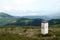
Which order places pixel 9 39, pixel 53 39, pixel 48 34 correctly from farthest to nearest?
pixel 48 34 < pixel 53 39 < pixel 9 39

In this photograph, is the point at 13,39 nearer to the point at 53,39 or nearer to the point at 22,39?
the point at 22,39

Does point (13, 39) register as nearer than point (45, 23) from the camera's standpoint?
Yes

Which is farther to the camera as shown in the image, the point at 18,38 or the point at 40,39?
the point at 40,39

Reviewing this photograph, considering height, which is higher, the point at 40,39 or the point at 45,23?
the point at 45,23

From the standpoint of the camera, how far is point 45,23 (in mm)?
44625

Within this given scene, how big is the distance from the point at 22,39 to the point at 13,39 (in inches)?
76.2

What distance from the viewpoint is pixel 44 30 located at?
44.9 m

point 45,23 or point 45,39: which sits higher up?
point 45,23

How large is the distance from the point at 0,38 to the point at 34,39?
287 inches

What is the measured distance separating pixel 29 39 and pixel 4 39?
5.35 meters

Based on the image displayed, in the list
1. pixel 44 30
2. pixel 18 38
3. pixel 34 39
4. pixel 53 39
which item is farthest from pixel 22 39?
pixel 44 30

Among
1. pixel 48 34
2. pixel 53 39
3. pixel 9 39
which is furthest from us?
pixel 48 34

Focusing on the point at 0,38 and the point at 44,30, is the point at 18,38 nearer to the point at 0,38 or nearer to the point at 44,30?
the point at 0,38

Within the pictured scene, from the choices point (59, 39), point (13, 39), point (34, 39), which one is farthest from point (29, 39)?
point (59, 39)
